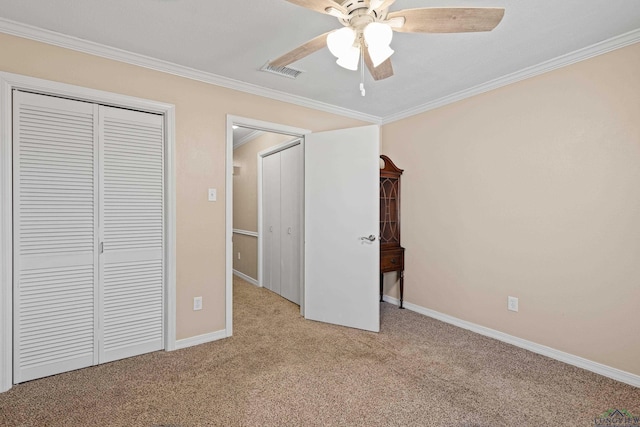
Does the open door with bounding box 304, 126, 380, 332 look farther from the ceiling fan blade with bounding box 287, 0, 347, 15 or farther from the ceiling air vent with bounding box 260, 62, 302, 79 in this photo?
the ceiling fan blade with bounding box 287, 0, 347, 15

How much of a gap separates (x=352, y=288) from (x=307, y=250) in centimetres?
64

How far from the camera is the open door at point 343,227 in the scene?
3.13m

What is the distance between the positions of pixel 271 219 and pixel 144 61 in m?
2.56

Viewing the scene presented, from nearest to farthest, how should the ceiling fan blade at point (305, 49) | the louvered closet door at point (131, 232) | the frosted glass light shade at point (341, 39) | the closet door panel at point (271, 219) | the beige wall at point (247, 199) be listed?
1. the frosted glass light shade at point (341, 39)
2. the ceiling fan blade at point (305, 49)
3. the louvered closet door at point (131, 232)
4. the closet door panel at point (271, 219)
5. the beige wall at point (247, 199)

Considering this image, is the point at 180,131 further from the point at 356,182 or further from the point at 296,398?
the point at 296,398

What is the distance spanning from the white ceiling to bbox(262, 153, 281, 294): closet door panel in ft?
5.60

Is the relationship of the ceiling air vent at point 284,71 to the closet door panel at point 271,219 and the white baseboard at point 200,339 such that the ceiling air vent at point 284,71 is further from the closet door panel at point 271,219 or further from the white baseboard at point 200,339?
the white baseboard at point 200,339

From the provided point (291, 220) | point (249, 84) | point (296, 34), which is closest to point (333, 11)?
point (296, 34)

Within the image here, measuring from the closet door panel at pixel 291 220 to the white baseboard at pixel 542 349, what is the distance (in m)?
1.51

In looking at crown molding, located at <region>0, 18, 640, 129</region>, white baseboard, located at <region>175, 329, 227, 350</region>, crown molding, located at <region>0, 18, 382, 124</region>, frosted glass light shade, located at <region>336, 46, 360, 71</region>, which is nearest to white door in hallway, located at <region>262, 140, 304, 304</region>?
crown molding, located at <region>0, 18, 382, 124</region>

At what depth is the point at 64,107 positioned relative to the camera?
228 centimetres

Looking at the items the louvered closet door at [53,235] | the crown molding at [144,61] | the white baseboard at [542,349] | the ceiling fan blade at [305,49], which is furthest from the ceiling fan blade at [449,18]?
the white baseboard at [542,349]

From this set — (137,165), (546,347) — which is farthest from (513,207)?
(137,165)

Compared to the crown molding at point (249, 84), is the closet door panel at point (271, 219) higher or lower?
lower
